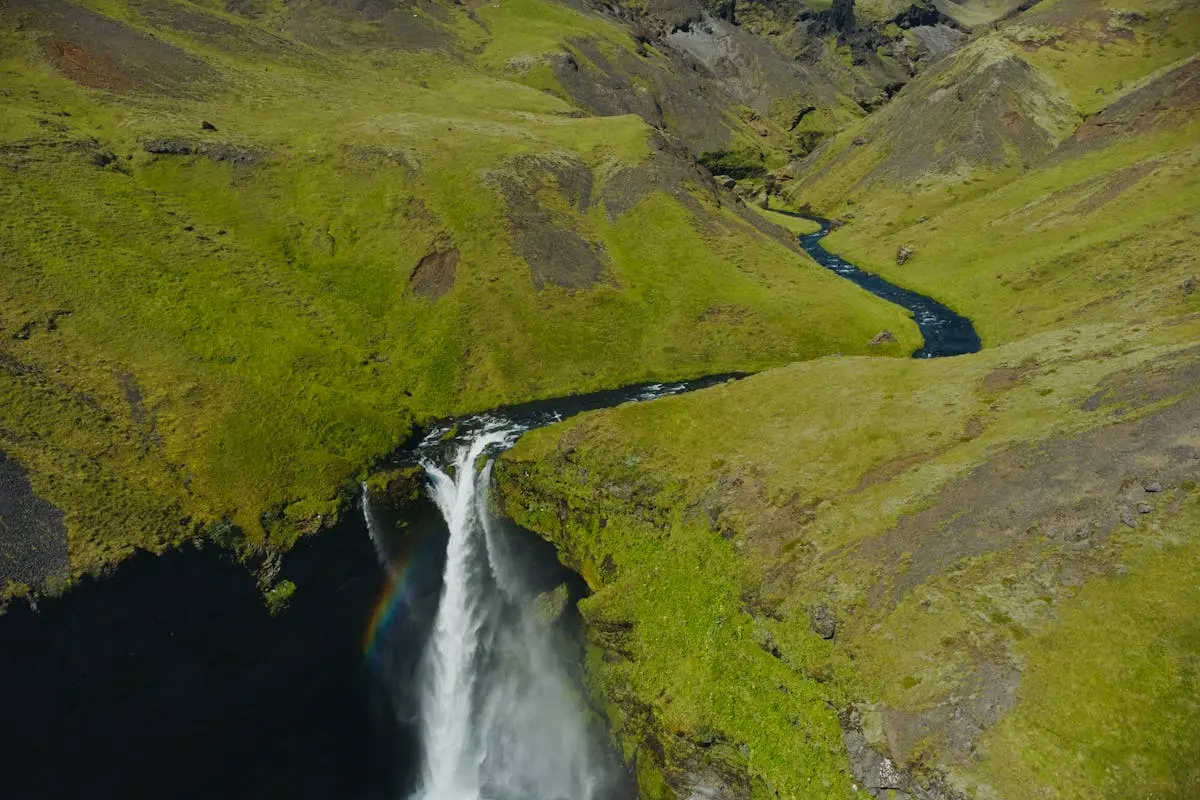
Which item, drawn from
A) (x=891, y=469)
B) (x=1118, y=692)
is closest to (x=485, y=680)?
(x=891, y=469)

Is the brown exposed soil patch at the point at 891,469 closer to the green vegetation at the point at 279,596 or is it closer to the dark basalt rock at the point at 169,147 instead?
the green vegetation at the point at 279,596

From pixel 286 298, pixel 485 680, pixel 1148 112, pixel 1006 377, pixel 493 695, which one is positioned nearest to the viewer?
pixel 493 695

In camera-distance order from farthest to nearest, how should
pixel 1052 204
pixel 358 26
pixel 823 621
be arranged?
pixel 358 26, pixel 1052 204, pixel 823 621

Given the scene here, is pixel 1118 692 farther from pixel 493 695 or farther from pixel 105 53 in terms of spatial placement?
pixel 105 53

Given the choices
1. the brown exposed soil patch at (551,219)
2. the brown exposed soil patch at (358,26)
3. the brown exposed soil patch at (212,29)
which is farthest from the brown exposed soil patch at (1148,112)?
the brown exposed soil patch at (358,26)

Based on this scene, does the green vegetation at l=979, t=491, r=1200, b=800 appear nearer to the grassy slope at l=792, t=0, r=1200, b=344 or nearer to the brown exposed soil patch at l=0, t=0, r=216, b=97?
the grassy slope at l=792, t=0, r=1200, b=344

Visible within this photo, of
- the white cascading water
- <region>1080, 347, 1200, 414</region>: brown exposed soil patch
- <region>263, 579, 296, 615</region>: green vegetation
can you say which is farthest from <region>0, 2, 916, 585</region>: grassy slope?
<region>1080, 347, 1200, 414</region>: brown exposed soil patch

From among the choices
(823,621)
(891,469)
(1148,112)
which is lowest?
(823,621)
